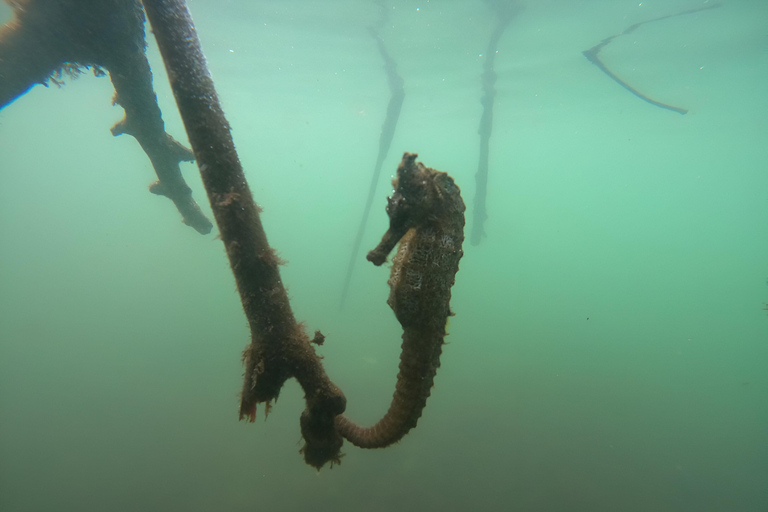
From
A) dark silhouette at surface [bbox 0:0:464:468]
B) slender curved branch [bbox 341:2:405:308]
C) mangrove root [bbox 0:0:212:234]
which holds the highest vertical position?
slender curved branch [bbox 341:2:405:308]

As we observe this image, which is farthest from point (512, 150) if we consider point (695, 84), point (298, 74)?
point (298, 74)

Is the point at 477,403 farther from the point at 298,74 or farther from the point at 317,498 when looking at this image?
the point at 298,74

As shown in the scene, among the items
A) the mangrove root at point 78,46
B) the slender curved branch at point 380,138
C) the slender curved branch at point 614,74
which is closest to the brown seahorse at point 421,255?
the mangrove root at point 78,46

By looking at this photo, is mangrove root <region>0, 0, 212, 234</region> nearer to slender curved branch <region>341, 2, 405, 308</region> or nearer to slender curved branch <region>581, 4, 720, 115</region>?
slender curved branch <region>341, 2, 405, 308</region>

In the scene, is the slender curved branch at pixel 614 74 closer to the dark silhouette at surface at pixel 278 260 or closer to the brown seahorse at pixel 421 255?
the brown seahorse at pixel 421 255

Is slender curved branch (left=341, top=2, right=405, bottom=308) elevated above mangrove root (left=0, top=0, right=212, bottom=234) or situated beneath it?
elevated above

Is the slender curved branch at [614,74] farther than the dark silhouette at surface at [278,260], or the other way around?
the slender curved branch at [614,74]

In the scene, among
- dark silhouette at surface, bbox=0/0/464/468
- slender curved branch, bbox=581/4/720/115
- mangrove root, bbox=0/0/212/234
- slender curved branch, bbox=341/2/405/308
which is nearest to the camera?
dark silhouette at surface, bbox=0/0/464/468

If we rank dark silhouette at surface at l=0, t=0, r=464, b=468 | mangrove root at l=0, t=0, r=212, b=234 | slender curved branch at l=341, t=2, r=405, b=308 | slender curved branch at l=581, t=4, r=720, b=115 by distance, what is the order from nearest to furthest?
dark silhouette at surface at l=0, t=0, r=464, b=468
mangrove root at l=0, t=0, r=212, b=234
slender curved branch at l=581, t=4, r=720, b=115
slender curved branch at l=341, t=2, r=405, b=308

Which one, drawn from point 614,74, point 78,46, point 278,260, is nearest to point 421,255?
point 278,260

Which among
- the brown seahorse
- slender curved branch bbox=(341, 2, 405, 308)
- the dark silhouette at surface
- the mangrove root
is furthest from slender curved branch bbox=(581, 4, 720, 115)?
the mangrove root
